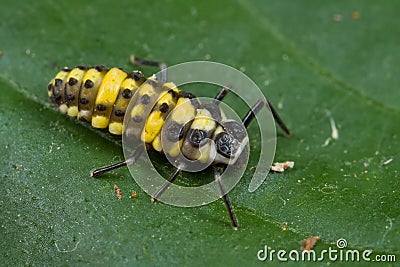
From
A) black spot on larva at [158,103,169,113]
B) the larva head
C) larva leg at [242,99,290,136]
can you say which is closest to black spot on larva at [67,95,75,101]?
black spot on larva at [158,103,169,113]

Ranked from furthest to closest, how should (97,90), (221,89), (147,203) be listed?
(221,89), (97,90), (147,203)

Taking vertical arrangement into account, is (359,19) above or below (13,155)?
above

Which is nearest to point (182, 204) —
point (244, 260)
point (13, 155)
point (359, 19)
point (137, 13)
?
point (244, 260)

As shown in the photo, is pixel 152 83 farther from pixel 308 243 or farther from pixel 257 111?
pixel 308 243

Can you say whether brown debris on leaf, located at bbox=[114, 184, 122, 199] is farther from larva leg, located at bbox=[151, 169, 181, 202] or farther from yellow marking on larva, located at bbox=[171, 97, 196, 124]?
yellow marking on larva, located at bbox=[171, 97, 196, 124]

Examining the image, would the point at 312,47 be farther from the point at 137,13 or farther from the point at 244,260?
the point at 244,260

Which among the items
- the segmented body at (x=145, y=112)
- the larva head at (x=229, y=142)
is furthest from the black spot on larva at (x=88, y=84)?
the larva head at (x=229, y=142)
